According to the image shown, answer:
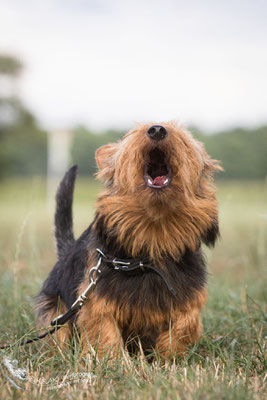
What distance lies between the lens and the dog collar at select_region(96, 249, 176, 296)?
288 centimetres

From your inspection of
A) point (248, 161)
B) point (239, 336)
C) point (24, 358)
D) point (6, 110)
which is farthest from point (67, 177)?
point (6, 110)

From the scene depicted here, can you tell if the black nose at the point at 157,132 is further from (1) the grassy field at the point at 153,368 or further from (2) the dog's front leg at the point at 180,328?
(2) the dog's front leg at the point at 180,328

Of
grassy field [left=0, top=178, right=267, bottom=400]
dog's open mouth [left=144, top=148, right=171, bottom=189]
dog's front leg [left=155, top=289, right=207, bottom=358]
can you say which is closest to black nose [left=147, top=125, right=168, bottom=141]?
dog's open mouth [left=144, top=148, right=171, bottom=189]

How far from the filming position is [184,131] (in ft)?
10.2

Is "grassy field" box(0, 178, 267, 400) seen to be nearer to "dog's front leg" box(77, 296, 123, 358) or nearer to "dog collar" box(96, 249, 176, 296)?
"dog's front leg" box(77, 296, 123, 358)

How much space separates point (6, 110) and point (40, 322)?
133 feet

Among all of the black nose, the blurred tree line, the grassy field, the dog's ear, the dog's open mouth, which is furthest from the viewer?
the blurred tree line

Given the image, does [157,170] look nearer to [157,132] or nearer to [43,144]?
[157,132]

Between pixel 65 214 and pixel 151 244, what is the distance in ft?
3.68

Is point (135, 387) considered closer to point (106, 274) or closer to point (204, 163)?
point (106, 274)

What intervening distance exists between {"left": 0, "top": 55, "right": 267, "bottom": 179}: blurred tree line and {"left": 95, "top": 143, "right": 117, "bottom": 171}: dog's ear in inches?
5.8

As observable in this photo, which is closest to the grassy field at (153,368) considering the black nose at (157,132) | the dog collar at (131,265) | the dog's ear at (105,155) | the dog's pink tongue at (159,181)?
the dog's ear at (105,155)

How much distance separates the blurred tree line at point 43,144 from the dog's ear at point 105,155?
0.15 metres

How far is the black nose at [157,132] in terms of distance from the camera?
2.72m
